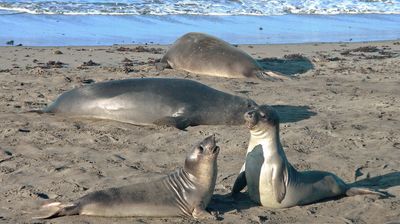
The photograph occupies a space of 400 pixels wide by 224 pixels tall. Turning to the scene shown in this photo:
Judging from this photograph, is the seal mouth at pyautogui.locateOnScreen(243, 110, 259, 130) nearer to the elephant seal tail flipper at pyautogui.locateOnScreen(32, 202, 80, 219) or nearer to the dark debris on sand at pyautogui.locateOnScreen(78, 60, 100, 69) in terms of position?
the elephant seal tail flipper at pyautogui.locateOnScreen(32, 202, 80, 219)

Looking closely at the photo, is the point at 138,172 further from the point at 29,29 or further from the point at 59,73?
the point at 29,29

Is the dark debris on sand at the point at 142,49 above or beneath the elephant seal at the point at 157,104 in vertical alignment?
beneath

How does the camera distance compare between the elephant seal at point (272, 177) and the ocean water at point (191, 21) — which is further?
the ocean water at point (191, 21)

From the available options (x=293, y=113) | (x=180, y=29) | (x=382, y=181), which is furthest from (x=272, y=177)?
(x=180, y=29)

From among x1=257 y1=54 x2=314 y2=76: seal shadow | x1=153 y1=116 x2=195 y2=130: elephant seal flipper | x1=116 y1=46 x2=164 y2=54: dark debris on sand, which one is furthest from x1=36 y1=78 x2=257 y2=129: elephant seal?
x1=116 y1=46 x2=164 y2=54: dark debris on sand

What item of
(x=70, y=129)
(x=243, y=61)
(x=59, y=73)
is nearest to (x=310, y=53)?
(x=243, y=61)

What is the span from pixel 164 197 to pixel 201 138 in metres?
2.14

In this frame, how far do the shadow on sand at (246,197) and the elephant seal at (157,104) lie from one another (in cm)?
202

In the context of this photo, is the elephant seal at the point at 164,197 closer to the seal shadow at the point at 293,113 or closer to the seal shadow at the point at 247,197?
the seal shadow at the point at 247,197

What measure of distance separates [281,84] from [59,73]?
2.92 m

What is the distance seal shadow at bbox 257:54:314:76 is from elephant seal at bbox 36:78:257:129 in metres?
3.63

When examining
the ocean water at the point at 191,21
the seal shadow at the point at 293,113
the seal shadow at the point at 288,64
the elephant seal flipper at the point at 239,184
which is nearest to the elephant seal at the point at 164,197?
the elephant seal flipper at the point at 239,184

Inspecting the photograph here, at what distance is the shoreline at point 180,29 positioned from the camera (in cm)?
1498

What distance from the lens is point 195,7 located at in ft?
71.5
